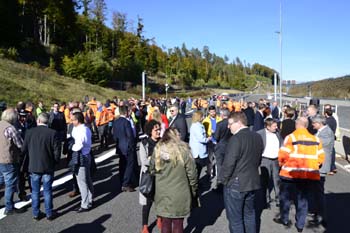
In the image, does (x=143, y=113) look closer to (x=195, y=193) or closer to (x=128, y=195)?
(x=128, y=195)

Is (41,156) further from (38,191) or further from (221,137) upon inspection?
(221,137)

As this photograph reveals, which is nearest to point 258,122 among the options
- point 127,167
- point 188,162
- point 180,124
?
point 180,124

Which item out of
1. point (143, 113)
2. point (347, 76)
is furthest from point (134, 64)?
point (143, 113)

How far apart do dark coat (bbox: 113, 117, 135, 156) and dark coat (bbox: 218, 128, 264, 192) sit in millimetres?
3782

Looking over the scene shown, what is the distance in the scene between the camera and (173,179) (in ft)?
13.2

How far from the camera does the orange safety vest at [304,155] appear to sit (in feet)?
17.7

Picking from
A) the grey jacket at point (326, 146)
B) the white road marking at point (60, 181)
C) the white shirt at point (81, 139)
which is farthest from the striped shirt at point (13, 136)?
the grey jacket at point (326, 146)

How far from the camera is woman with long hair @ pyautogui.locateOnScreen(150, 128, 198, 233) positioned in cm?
400

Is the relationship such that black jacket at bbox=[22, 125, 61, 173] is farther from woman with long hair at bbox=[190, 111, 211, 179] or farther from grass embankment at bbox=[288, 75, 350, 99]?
grass embankment at bbox=[288, 75, 350, 99]

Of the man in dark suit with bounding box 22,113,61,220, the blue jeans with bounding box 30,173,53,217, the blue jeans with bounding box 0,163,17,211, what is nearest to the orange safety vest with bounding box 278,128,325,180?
the man in dark suit with bounding box 22,113,61,220

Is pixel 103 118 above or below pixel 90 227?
above

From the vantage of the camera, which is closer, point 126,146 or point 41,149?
point 41,149

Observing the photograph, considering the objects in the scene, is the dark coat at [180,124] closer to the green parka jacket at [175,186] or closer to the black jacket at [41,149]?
the black jacket at [41,149]

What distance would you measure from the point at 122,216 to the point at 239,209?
8.19ft
